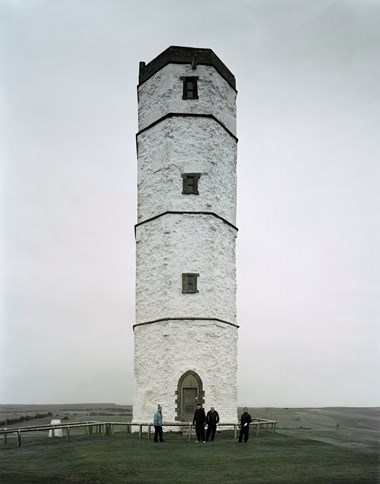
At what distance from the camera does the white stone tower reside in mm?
21375

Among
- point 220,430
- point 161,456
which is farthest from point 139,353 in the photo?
point 161,456

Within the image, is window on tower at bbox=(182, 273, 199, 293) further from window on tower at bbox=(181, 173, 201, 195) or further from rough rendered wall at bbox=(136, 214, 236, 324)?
window on tower at bbox=(181, 173, 201, 195)

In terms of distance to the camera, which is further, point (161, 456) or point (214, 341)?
point (214, 341)

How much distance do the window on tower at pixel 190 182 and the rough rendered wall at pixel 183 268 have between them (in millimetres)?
1098

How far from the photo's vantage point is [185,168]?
76.1 ft

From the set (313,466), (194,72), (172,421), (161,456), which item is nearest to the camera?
(313,466)

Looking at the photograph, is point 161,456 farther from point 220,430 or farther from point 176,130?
point 176,130

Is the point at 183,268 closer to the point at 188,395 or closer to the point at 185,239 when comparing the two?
the point at 185,239

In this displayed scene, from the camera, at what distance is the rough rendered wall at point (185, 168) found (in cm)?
2300

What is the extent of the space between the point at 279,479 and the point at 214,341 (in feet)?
33.7

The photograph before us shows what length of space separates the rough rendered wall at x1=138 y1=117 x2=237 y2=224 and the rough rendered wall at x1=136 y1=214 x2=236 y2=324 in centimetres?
68

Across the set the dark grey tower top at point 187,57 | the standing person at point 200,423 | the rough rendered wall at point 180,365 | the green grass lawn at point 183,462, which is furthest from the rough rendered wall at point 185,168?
the green grass lawn at point 183,462

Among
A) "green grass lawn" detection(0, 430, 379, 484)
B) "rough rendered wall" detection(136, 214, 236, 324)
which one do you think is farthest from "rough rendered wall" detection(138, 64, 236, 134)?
"green grass lawn" detection(0, 430, 379, 484)

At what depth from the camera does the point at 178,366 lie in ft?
69.6
